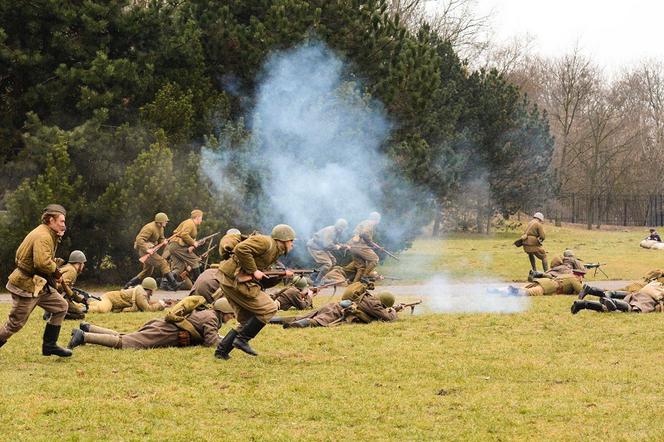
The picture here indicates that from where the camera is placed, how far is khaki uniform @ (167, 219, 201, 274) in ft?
70.2

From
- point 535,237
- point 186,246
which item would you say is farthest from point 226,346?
point 535,237

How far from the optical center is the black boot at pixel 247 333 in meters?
11.6

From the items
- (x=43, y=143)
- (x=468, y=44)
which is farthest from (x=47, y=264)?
(x=468, y=44)

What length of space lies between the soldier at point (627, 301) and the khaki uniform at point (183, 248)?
29.7 feet

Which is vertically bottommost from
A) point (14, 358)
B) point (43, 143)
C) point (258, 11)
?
point (14, 358)

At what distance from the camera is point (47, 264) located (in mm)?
10742

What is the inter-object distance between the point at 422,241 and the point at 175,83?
65.4 feet

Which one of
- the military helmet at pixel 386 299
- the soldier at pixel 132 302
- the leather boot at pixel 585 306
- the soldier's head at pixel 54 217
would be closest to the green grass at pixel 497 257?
the leather boot at pixel 585 306

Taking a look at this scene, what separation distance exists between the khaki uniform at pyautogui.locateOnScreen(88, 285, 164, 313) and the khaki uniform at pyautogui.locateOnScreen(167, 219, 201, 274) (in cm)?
445

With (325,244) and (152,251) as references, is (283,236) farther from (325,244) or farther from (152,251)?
(325,244)

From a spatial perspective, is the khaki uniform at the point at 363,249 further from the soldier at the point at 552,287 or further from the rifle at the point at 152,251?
the rifle at the point at 152,251

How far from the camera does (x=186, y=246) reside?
21.6 metres

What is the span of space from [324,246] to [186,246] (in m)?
3.62

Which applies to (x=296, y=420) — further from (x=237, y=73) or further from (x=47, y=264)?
(x=237, y=73)
